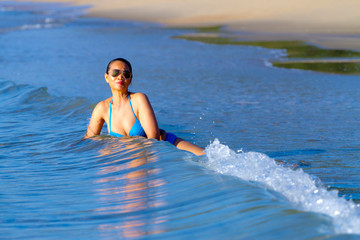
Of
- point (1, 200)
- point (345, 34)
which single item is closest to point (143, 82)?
point (1, 200)

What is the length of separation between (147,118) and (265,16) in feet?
66.3

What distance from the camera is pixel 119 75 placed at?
537cm

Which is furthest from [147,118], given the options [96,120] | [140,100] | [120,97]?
[96,120]

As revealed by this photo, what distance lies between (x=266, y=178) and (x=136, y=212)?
1.07 meters

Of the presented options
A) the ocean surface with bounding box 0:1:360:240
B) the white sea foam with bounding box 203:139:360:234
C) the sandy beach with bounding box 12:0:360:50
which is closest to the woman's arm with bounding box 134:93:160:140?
the ocean surface with bounding box 0:1:360:240

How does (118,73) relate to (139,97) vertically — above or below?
above

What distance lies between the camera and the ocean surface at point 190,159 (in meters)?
3.39

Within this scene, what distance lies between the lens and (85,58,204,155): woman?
5.35m

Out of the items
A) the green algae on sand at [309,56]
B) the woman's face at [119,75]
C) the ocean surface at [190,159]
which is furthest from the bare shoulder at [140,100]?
the green algae on sand at [309,56]

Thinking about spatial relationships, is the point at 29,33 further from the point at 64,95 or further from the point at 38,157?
the point at 38,157

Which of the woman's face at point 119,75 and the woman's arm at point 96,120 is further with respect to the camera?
the woman's arm at point 96,120

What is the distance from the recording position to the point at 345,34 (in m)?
17.5

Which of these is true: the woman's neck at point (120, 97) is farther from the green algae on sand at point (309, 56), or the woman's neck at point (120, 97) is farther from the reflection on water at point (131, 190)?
the green algae on sand at point (309, 56)

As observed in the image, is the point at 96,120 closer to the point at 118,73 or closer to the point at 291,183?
the point at 118,73
